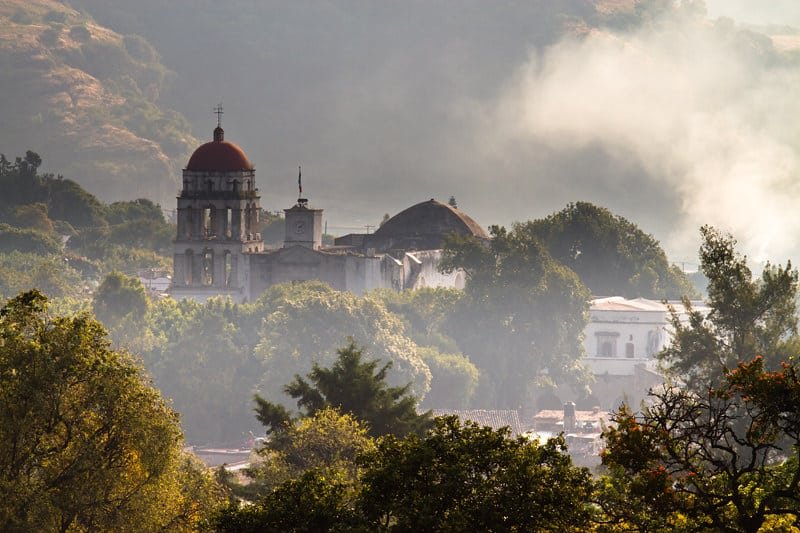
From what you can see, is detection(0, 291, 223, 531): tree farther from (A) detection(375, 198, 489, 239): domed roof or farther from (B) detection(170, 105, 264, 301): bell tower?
(A) detection(375, 198, 489, 239): domed roof

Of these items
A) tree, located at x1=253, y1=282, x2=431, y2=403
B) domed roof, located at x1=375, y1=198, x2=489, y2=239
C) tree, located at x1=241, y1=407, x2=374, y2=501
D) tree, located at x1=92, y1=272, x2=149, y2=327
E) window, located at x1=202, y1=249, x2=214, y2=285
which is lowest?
tree, located at x1=241, y1=407, x2=374, y2=501

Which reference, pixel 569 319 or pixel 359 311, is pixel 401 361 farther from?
pixel 569 319

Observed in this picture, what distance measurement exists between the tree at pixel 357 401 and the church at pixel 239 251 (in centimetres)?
8458

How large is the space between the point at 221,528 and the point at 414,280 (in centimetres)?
11347

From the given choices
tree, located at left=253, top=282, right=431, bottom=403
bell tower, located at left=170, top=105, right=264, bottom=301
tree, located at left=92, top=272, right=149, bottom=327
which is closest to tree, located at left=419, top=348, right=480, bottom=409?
tree, located at left=253, top=282, right=431, bottom=403

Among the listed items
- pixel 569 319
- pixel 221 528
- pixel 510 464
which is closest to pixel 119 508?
pixel 221 528

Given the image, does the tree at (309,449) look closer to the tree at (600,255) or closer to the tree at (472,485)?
the tree at (472,485)

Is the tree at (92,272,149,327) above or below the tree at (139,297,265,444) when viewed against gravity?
above

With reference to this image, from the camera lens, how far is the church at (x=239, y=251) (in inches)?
5837

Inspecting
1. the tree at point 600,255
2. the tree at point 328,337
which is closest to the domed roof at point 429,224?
the tree at point 600,255

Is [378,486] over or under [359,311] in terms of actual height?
under

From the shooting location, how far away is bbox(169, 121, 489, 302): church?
486 feet

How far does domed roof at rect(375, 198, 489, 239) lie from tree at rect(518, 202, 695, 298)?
604 cm

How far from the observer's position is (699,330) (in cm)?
7756
